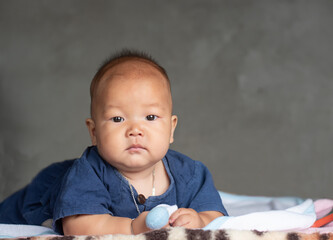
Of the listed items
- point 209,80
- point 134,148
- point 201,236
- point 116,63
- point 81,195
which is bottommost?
point 201,236

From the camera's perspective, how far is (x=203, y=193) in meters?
1.64

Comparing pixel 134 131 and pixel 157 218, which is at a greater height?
pixel 134 131

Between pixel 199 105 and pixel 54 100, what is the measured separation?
2.79 feet

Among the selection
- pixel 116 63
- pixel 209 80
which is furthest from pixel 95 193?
pixel 209 80

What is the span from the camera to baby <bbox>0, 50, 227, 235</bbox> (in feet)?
4.65

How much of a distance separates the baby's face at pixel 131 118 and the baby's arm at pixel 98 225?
0.53 feet

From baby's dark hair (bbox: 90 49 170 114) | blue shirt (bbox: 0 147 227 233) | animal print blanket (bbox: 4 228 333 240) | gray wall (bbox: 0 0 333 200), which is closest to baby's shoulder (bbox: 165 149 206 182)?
blue shirt (bbox: 0 147 227 233)

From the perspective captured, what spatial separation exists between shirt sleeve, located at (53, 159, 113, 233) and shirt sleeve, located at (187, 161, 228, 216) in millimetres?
289

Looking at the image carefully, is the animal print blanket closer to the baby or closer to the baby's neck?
the baby

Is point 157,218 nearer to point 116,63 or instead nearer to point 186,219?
point 186,219

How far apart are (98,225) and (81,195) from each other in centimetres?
10

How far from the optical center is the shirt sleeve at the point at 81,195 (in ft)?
4.64

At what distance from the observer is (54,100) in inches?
119

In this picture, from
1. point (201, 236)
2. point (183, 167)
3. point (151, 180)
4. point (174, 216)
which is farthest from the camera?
point (183, 167)
